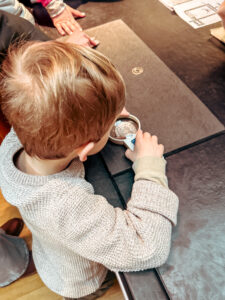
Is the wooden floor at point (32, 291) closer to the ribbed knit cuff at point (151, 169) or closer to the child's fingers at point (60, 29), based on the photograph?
the ribbed knit cuff at point (151, 169)

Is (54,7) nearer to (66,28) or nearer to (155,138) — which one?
→ (66,28)

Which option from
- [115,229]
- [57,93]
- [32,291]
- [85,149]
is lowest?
[32,291]

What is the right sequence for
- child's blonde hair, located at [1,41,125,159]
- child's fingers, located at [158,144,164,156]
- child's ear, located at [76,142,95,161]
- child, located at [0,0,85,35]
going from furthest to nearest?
child, located at [0,0,85,35] → child's fingers, located at [158,144,164,156] → child's ear, located at [76,142,95,161] → child's blonde hair, located at [1,41,125,159]

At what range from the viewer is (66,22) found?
110cm

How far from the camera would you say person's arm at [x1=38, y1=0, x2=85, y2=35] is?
1099 mm

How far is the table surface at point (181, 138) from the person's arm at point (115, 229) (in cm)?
3

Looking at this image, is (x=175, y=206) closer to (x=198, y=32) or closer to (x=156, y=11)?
(x=198, y=32)

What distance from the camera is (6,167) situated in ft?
2.10

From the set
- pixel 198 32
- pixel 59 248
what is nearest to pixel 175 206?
pixel 59 248

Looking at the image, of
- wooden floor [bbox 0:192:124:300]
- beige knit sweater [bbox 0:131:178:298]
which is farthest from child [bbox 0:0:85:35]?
wooden floor [bbox 0:192:124:300]

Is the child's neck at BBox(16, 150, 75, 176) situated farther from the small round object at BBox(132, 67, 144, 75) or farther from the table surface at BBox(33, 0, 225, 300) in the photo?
the small round object at BBox(132, 67, 144, 75)

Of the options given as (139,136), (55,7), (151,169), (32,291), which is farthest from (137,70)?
(32,291)

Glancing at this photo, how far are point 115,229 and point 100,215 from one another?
4cm

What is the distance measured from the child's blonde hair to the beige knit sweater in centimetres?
10
